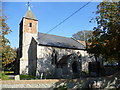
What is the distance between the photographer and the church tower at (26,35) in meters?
25.8

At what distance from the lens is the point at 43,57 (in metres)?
25.0

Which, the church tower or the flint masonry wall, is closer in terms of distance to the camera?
the flint masonry wall

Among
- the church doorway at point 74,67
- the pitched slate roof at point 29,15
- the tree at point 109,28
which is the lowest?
the church doorway at point 74,67

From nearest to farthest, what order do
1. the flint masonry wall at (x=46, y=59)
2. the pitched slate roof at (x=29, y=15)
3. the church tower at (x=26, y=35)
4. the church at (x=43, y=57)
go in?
the church at (x=43, y=57) → the flint masonry wall at (x=46, y=59) → the church tower at (x=26, y=35) → the pitched slate roof at (x=29, y=15)

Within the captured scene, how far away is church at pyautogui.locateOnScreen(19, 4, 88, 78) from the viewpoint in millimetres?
23984

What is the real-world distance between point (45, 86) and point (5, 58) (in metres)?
5.90

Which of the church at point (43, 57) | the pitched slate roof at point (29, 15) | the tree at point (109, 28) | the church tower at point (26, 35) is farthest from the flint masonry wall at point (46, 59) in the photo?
the tree at point (109, 28)

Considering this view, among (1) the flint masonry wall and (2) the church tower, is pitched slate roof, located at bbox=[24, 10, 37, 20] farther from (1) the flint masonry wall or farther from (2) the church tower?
(1) the flint masonry wall

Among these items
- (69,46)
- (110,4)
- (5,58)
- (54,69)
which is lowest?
(54,69)

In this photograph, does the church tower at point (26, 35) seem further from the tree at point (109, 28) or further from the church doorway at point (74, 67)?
the tree at point (109, 28)

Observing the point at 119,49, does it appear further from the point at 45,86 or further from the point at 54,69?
the point at 54,69

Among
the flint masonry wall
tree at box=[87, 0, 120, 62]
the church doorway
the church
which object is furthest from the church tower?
tree at box=[87, 0, 120, 62]

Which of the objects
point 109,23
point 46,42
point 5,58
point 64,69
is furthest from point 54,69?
point 109,23

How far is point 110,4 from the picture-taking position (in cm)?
1341
